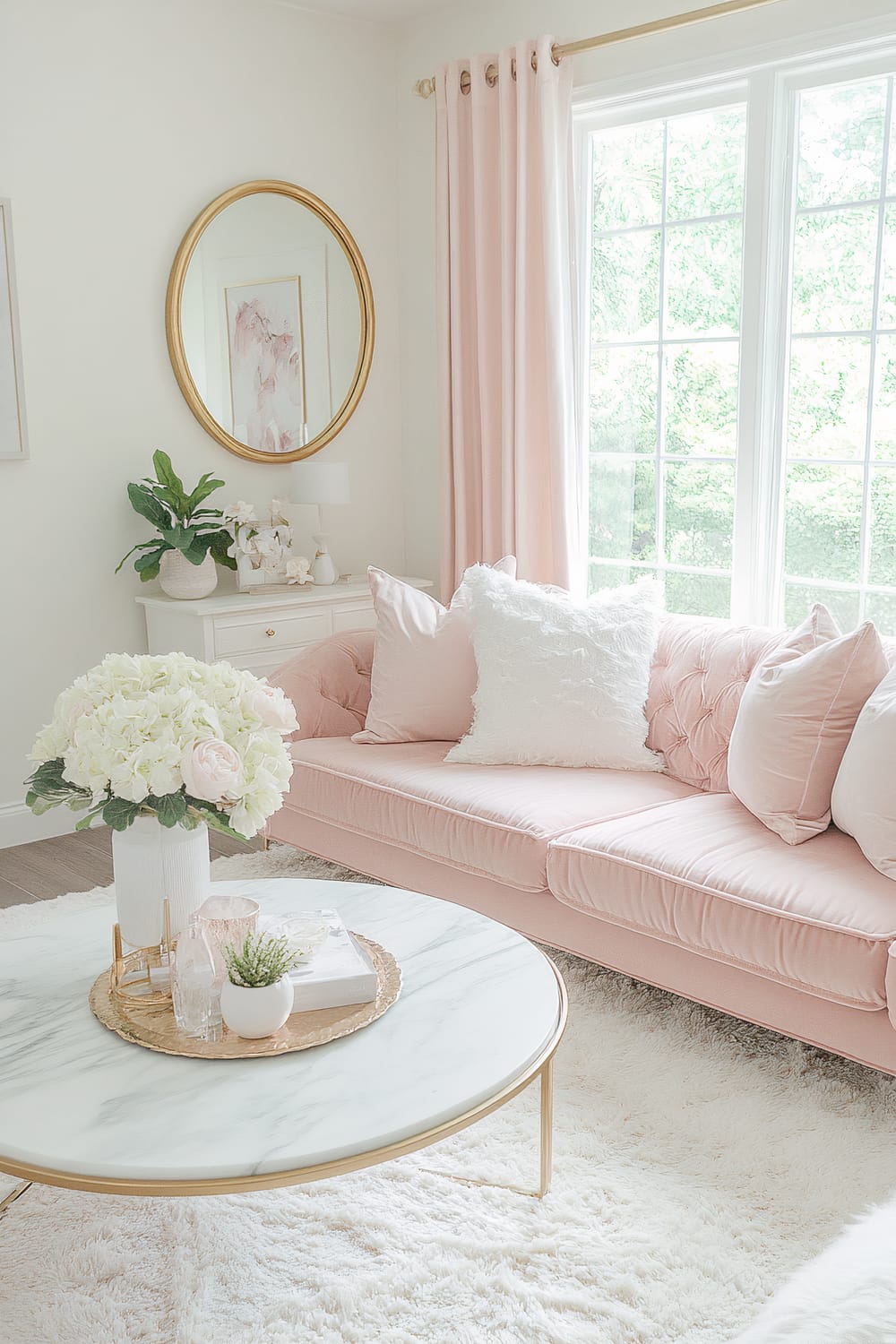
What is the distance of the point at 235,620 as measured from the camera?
393 centimetres

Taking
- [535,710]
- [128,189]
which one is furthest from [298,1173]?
[128,189]

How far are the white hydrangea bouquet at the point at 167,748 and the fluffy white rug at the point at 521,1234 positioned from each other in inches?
26.2

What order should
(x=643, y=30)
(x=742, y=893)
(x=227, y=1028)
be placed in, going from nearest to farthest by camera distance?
1. (x=227, y=1028)
2. (x=742, y=893)
3. (x=643, y=30)

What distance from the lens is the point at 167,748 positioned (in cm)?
A: 178

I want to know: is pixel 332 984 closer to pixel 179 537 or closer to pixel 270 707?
pixel 270 707

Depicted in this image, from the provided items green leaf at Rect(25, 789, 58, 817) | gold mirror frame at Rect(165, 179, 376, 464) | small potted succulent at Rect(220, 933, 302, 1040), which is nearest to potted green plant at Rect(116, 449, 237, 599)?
gold mirror frame at Rect(165, 179, 376, 464)

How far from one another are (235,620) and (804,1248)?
8.63ft

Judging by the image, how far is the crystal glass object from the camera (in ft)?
5.68

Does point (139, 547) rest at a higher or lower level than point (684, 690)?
higher

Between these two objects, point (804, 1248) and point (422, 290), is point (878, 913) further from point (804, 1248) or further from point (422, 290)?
point (422, 290)

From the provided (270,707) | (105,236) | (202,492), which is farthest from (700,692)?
(105,236)

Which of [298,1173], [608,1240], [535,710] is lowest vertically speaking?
[608,1240]

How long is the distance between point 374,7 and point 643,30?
1262mm

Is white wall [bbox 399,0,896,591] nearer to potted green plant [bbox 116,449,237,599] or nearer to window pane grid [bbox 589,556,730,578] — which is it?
window pane grid [bbox 589,556,730,578]
